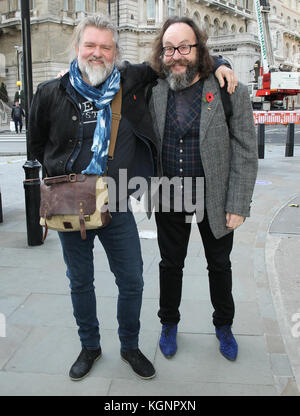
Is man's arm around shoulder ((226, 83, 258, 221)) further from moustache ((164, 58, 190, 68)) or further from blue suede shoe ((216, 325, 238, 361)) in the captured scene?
blue suede shoe ((216, 325, 238, 361))

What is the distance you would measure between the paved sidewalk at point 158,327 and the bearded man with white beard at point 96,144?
0.46 feet

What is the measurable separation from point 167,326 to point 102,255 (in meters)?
1.84

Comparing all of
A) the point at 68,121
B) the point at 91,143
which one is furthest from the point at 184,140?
the point at 68,121

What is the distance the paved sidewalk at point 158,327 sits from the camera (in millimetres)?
2494

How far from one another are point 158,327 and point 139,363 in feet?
1.83

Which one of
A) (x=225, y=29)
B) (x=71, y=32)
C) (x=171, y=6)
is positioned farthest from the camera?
(x=225, y=29)

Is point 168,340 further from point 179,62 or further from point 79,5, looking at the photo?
point 79,5

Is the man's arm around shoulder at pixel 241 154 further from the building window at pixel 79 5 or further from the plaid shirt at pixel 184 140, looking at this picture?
the building window at pixel 79 5

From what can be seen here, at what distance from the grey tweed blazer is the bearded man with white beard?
0.34 feet

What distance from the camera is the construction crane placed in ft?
64.1

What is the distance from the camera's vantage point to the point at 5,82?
146ft

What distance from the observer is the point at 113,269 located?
2.59m

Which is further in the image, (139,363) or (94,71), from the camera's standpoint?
(139,363)

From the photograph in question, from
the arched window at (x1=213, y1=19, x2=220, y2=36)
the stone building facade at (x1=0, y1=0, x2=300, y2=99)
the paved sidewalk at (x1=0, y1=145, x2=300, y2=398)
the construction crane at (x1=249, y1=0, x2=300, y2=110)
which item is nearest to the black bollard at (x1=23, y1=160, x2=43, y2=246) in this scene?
the paved sidewalk at (x1=0, y1=145, x2=300, y2=398)
